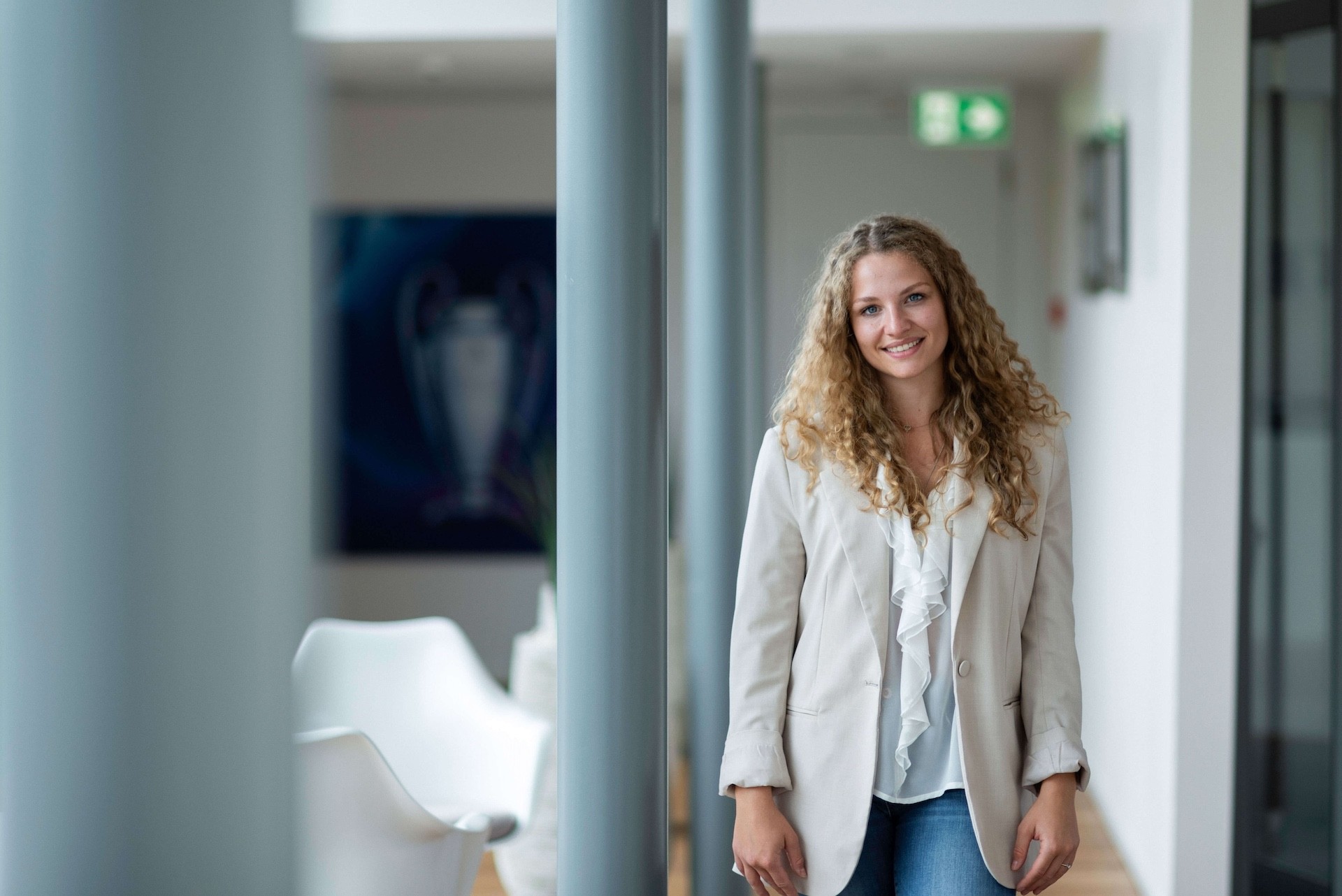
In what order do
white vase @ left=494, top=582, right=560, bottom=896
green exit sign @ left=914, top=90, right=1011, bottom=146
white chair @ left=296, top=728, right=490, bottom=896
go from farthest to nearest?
green exit sign @ left=914, top=90, right=1011, bottom=146 < white vase @ left=494, top=582, right=560, bottom=896 < white chair @ left=296, top=728, right=490, bottom=896

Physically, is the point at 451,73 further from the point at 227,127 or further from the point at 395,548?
the point at 227,127

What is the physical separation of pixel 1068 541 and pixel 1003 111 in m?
3.99

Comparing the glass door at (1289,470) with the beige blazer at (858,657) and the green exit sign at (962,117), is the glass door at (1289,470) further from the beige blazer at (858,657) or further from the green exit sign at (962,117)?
the green exit sign at (962,117)

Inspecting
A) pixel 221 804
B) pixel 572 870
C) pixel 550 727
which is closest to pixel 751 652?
pixel 572 870

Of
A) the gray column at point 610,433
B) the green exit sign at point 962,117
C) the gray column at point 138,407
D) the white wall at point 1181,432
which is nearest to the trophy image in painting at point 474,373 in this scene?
the green exit sign at point 962,117

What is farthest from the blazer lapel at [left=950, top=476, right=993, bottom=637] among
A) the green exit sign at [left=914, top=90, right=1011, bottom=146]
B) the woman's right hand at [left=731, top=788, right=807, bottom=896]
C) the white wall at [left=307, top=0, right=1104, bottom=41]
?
the green exit sign at [left=914, top=90, right=1011, bottom=146]

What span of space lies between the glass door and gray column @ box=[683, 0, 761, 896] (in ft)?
4.54

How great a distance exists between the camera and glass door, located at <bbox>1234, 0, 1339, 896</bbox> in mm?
3291

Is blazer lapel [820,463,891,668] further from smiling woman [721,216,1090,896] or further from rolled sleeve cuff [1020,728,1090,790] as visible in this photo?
rolled sleeve cuff [1020,728,1090,790]

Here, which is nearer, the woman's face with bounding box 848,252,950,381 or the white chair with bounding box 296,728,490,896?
the woman's face with bounding box 848,252,950,381

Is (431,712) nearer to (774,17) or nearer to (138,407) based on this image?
(774,17)

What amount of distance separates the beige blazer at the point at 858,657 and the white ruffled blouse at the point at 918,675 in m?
0.02

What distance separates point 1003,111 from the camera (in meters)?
5.38

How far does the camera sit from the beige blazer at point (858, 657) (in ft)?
5.57
